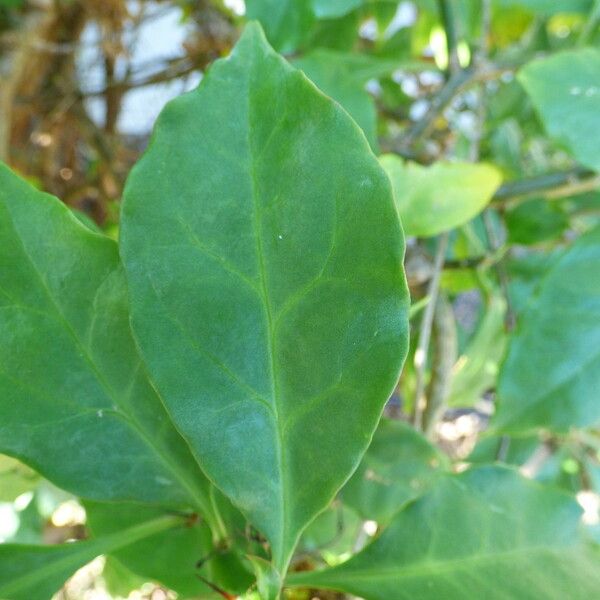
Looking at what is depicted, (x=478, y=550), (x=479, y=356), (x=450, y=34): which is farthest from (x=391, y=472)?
(x=450, y=34)

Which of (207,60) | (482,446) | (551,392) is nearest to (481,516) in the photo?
(551,392)

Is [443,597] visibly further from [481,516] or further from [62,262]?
[62,262]

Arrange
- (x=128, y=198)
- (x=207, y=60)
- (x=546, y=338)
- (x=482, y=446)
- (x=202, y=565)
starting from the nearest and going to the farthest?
(x=128, y=198)
(x=202, y=565)
(x=546, y=338)
(x=482, y=446)
(x=207, y=60)

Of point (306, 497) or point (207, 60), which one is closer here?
point (306, 497)

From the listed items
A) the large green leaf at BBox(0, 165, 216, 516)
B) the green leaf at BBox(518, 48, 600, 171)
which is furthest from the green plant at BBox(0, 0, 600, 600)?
the green leaf at BBox(518, 48, 600, 171)

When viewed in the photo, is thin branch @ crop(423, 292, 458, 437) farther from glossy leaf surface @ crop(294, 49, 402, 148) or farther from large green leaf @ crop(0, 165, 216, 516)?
large green leaf @ crop(0, 165, 216, 516)

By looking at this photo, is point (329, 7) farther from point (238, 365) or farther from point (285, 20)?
point (238, 365)
